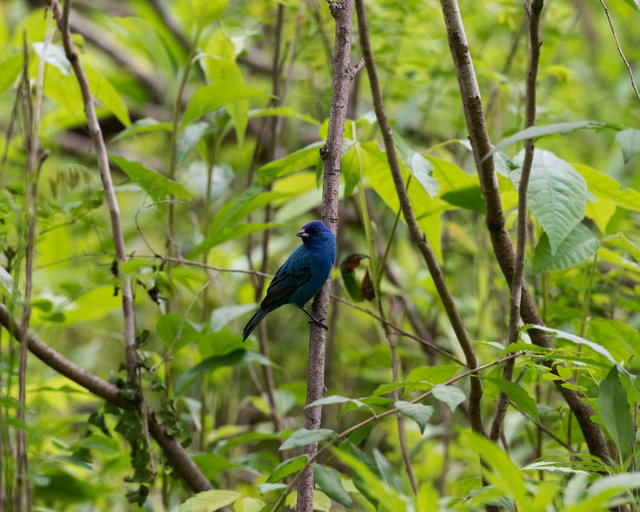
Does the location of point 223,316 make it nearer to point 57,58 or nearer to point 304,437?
point 57,58

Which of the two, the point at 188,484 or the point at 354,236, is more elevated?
the point at 354,236

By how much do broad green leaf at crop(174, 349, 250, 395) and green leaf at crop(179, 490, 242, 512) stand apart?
64 cm

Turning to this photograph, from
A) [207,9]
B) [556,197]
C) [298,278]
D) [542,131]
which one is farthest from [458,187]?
[207,9]

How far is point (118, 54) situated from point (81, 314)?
14.8 ft

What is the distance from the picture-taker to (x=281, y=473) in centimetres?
158

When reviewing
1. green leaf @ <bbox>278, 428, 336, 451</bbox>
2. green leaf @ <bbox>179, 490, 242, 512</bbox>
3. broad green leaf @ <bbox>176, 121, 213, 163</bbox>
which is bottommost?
green leaf @ <bbox>179, 490, 242, 512</bbox>

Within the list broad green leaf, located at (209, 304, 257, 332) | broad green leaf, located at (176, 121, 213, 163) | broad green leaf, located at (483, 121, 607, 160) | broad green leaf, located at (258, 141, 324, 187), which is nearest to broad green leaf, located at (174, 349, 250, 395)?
broad green leaf, located at (209, 304, 257, 332)

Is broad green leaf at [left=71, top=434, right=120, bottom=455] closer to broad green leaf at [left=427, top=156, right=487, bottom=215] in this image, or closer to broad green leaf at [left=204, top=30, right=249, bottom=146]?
broad green leaf at [left=204, top=30, right=249, bottom=146]

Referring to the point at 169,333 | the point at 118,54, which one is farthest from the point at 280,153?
the point at 169,333

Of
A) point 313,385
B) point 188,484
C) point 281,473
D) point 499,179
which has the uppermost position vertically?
point 499,179

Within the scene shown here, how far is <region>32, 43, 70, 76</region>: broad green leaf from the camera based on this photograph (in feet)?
7.80

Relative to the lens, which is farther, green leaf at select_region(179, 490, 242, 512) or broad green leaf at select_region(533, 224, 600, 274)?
broad green leaf at select_region(533, 224, 600, 274)

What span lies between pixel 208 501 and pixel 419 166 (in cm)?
118

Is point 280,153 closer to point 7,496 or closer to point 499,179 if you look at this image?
point 499,179
